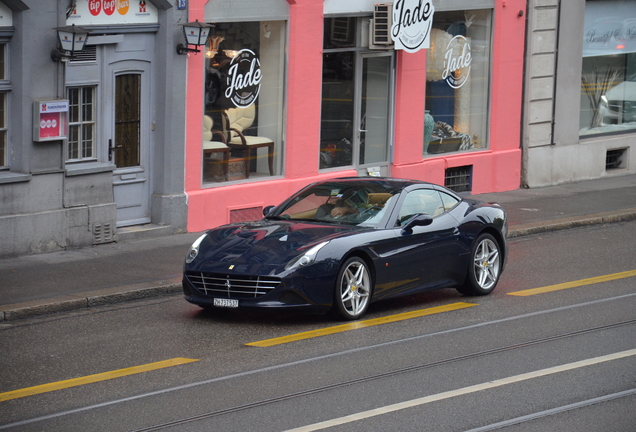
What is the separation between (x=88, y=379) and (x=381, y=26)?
11.0 meters

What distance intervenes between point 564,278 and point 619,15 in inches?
464

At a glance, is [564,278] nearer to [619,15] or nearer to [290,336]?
[290,336]

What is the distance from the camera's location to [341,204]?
11305mm

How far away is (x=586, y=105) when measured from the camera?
900 inches

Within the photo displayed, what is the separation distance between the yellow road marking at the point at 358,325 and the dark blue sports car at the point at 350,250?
18 cm

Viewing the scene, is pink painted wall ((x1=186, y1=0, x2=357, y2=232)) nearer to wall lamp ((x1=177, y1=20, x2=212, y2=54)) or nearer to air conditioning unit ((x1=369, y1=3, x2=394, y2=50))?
wall lamp ((x1=177, y1=20, x2=212, y2=54))

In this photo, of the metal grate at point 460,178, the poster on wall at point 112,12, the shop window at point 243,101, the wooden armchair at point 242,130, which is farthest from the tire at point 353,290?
the metal grate at point 460,178

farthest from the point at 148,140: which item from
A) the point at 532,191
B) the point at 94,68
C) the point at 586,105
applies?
the point at 586,105

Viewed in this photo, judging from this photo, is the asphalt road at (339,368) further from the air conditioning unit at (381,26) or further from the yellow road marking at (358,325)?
the air conditioning unit at (381,26)

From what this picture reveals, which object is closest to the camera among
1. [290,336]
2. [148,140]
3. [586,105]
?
[290,336]

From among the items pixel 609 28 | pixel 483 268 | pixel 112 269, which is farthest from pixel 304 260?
pixel 609 28

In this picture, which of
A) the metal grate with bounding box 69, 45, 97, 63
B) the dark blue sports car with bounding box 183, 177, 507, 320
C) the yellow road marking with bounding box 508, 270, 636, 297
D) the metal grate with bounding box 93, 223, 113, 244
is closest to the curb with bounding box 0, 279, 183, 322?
the dark blue sports car with bounding box 183, 177, 507, 320

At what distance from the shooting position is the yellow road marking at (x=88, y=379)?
7.90 meters

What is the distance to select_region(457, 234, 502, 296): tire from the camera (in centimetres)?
1183
